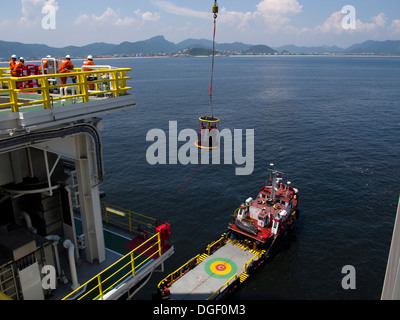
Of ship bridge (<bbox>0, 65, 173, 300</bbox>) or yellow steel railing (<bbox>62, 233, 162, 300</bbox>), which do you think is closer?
ship bridge (<bbox>0, 65, 173, 300</bbox>)

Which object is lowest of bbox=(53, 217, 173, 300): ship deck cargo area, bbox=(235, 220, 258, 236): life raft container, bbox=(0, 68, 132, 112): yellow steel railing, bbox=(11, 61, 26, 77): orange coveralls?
Result: bbox=(235, 220, 258, 236): life raft container

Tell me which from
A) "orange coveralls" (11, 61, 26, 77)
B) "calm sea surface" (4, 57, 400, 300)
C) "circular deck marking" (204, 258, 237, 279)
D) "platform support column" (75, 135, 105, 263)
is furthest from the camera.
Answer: "calm sea surface" (4, 57, 400, 300)

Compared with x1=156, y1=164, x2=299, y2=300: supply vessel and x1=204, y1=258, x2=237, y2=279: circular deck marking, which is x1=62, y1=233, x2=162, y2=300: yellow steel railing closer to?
x1=156, y1=164, x2=299, y2=300: supply vessel

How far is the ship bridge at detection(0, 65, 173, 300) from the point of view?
33.0 feet

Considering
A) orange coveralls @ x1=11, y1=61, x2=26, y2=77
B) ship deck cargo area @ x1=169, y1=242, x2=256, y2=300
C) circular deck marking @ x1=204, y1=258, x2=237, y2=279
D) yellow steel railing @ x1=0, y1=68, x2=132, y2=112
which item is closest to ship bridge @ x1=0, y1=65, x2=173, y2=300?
yellow steel railing @ x1=0, y1=68, x2=132, y2=112

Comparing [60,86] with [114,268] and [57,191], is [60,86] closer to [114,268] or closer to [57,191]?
[57,191]

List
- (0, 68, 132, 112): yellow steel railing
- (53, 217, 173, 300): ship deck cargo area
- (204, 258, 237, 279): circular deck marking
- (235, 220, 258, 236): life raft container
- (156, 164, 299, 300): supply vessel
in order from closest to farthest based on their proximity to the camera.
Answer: (0, 68, 132, 112): yellow steel railing
(53, 217, 173, 300): ship deck cargo area
(156, 164, 299, 300): supply vessel
(204, 258, 237, 279): circular deck marking
(235, 220, 258, 236): life raft container

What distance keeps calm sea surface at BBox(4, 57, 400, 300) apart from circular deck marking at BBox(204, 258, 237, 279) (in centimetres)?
183

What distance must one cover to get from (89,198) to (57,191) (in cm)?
164

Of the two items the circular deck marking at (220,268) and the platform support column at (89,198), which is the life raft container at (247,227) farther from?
the platform support column at (89,198)

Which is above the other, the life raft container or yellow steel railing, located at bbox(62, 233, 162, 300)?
yellow steel railing, located at bbox(62, 233, 162, 300)

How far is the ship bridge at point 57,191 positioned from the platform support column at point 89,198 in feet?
0.12

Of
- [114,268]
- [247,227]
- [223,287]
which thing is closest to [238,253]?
[247,227]

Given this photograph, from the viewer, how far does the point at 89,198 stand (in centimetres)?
1259
